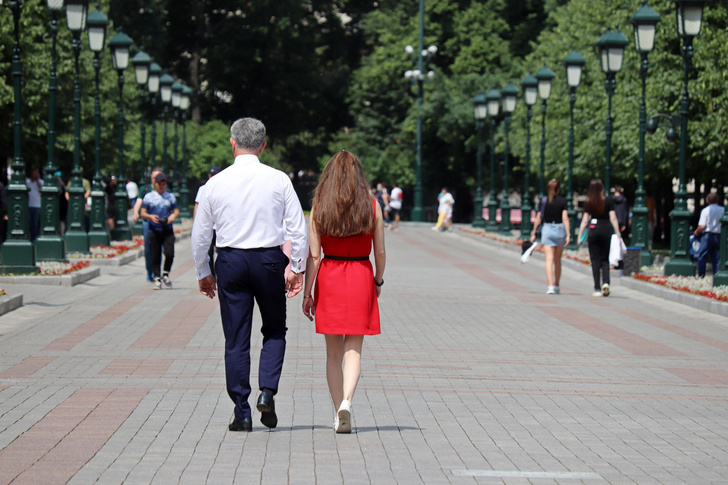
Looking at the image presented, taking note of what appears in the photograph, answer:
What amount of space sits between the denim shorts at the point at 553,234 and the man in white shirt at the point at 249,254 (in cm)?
1081

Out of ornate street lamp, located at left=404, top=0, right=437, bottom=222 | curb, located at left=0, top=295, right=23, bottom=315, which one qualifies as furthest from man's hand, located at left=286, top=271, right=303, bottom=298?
ornate street lamp, located at left=404, top=0, right=437, bottom=222

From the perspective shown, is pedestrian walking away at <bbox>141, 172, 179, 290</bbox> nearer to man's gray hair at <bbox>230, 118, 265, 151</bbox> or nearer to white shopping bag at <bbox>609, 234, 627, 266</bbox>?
white shopping bag at <bbox>609, 234, 627, 266</bbox>

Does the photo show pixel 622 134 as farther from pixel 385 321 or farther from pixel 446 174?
pixel 446 174

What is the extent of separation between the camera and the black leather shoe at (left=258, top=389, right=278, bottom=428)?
657 centimetres

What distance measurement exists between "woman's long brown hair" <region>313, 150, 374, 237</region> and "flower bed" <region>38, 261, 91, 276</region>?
1141 centimetres

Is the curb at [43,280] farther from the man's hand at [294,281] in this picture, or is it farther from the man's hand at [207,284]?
the man's hand at [294,281]

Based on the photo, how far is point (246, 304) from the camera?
21.7ft

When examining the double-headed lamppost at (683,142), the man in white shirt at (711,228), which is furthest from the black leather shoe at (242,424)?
the man in white shirt at (711,228)

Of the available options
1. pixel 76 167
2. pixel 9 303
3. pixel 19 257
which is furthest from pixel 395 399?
pixel 76 167

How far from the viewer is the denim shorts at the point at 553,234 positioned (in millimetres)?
17062

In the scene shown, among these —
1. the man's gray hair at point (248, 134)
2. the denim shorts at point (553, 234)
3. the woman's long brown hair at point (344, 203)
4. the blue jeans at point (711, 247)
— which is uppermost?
the man's gray hair at point (248, 134)

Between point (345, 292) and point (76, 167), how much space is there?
17.1 meters

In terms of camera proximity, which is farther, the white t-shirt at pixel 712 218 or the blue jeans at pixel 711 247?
the blue jeans at pixel 711 247

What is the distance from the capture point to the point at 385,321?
13117 millimetres
